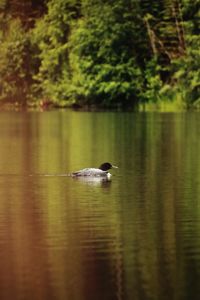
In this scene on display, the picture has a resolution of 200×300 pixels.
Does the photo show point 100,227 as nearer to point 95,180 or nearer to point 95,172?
point 95,180

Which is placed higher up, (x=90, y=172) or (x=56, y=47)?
(x=56, y=47)

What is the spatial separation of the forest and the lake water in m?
33.0

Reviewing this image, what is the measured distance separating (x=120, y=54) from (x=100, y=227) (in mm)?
49167

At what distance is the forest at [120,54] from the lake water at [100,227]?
33016 millimetres

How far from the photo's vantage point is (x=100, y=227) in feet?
39.8

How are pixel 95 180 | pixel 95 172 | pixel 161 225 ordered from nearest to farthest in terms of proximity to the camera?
pixel 161 225 < pixel 95 180 < pixel 95 172

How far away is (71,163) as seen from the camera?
2145 centimetres

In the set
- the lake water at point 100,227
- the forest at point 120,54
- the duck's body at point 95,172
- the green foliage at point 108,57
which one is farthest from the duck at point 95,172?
the green foliage at point 108,57

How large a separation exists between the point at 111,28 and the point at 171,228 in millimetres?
48596

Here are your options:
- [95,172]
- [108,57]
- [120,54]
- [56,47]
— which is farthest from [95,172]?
[56,47]

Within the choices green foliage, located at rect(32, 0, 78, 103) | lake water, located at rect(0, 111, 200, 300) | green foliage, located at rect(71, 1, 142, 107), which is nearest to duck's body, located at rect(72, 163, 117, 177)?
lake water, located at rect(0, 111, 200, 300)

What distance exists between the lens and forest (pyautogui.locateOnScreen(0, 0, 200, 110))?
2256 inches

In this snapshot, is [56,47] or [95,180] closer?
[95,180]

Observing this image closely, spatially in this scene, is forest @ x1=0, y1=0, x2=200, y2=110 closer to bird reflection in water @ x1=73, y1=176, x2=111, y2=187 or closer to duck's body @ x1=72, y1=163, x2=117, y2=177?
duck's body @ x1=72, y1=163, x2=117, y2=177
